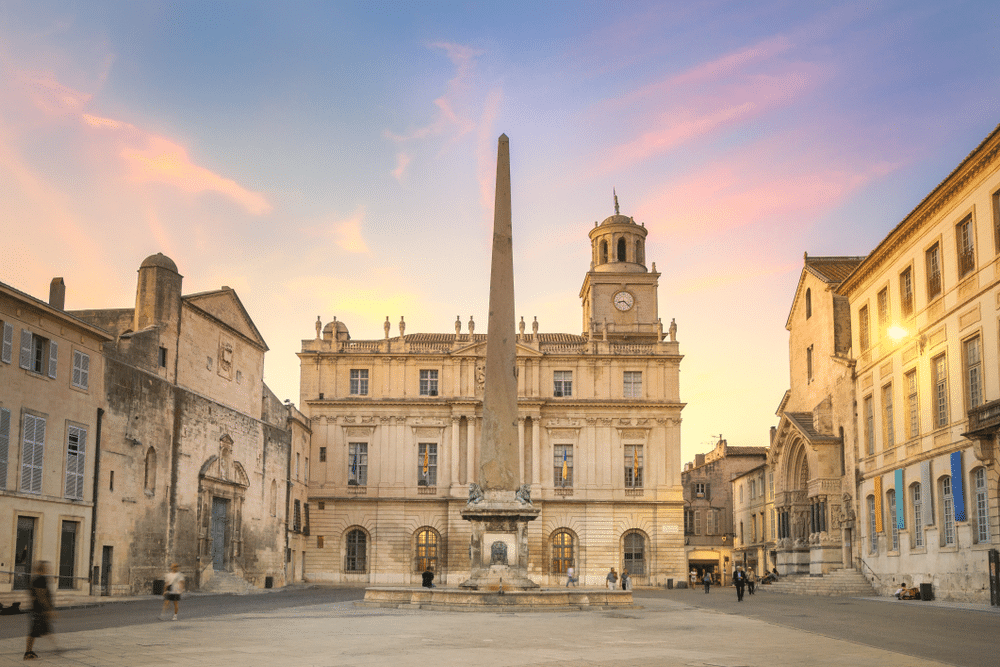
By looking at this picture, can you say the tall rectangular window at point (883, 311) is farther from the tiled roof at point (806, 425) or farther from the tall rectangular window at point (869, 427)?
the tiled roof at point (806, 425)

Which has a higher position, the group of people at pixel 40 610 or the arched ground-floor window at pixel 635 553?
the group of people at pixel 40 610

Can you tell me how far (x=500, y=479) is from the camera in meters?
25.2

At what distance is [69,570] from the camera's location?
28.9 metres

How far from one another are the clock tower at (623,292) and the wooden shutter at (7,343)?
4219 cm

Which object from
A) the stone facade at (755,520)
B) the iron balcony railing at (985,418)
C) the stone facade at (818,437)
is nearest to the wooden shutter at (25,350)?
the iron balcony railing at (985,418)

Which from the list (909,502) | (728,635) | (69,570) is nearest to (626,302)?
(909,502)

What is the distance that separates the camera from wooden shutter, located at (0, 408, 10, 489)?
2569 cm

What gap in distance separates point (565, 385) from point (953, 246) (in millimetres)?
29468

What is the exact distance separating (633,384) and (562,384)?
13.0 feet

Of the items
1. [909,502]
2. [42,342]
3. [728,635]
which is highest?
[42,342]

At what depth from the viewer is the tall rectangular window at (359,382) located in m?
57.3

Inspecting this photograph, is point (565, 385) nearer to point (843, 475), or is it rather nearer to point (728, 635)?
point (843, 475)

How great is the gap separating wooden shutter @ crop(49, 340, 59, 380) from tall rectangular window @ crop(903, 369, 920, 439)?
2590cm

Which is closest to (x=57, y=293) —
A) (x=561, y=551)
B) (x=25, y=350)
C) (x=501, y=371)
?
(x=25, y=350)
